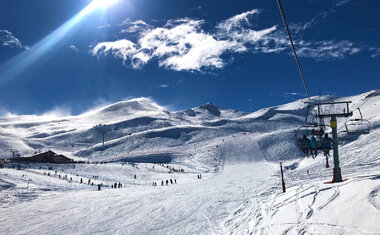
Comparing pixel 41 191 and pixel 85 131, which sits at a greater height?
pixel 85 131

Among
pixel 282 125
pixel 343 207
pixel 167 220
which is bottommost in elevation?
pixel 167 220

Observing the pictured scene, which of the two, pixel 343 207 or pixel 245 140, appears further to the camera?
pixel 245 140

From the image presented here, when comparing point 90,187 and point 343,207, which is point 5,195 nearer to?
point 90,187

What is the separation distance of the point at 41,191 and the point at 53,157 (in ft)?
127

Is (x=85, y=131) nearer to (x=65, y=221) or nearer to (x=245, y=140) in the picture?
(x=245, y=140)

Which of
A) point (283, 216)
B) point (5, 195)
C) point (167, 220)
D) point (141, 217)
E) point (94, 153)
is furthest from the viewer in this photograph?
point (94, 153)

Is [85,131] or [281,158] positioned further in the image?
[85,131]

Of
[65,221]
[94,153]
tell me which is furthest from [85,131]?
[65,221]

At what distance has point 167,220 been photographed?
14.2 metres

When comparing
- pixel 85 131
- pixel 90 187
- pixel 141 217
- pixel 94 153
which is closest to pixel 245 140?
pixel 94 153

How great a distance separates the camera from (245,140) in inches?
3807

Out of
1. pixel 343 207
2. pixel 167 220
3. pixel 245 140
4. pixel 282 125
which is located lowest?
pixel 167 220

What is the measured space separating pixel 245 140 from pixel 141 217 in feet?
276

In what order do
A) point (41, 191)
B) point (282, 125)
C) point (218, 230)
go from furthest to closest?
point (282, 125), point (41, 191), point (218, 230)
